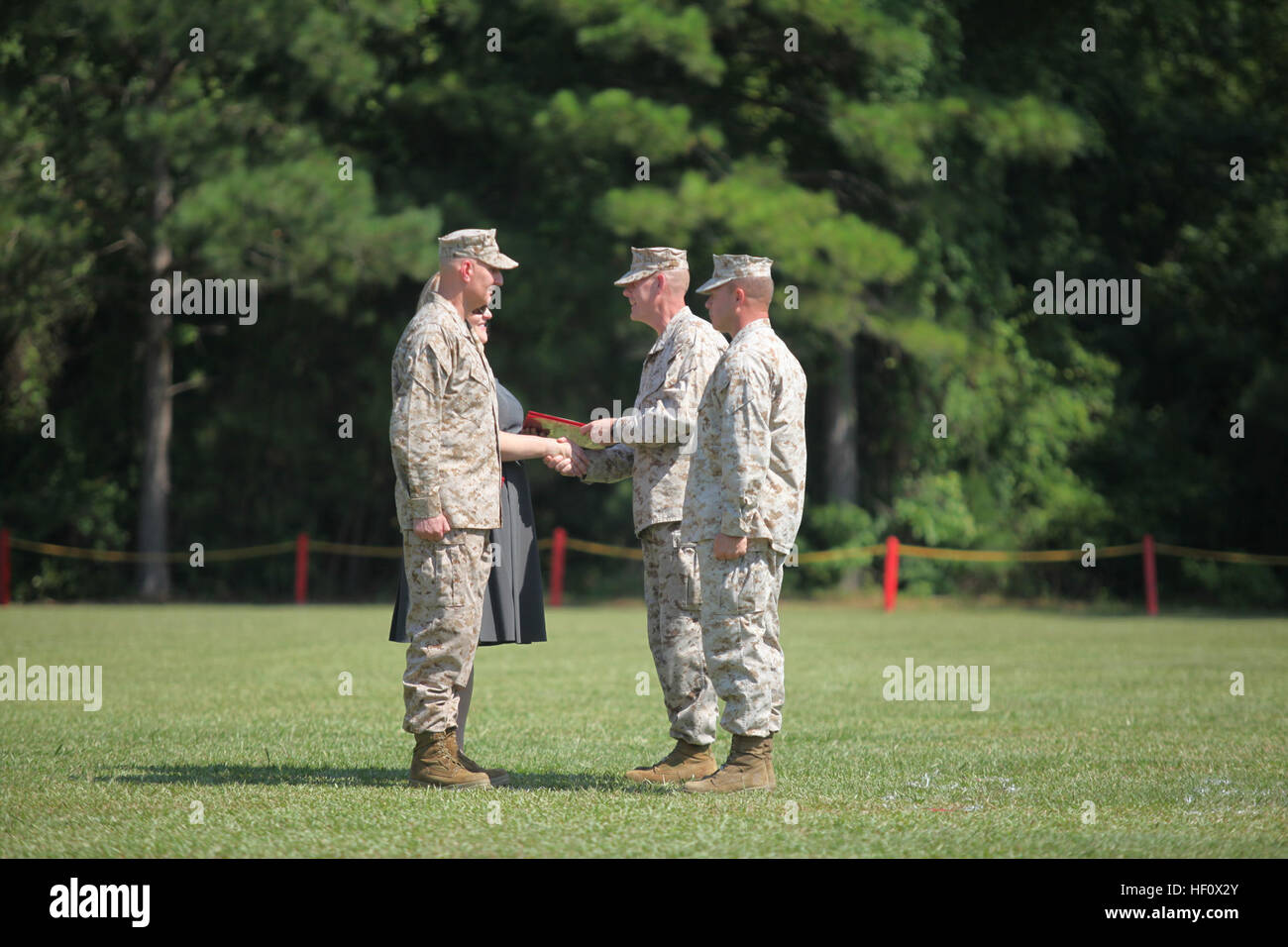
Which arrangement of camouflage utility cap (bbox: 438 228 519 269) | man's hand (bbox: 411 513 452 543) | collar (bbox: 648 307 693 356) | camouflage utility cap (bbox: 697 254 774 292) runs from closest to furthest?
man's hand (bbox: 411 513 452 543) < camouflage utility cap (bbox: 697 254 774 292) < camouflage utility cap (bbox: 438 228 519 269) < collar (bbox: 648 307 693 356)

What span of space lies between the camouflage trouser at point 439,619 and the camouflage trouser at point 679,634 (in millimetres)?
885

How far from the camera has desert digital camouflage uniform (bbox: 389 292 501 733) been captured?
6.80 meters

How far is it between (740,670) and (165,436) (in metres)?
20.0

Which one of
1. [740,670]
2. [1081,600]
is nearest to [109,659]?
[740,670]

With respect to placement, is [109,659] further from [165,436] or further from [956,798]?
[165,436]

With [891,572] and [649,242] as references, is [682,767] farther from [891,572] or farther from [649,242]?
[649,242]

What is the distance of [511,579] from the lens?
7281 mm

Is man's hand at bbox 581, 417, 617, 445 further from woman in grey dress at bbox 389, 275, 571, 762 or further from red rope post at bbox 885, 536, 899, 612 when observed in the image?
red rope post at bbox 885, 536, 899, 612

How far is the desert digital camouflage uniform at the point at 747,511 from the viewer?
A: 6.67 metres

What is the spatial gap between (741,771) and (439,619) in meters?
1.49

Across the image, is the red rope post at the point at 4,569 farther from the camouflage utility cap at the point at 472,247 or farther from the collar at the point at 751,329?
the collar at the point at 751,329

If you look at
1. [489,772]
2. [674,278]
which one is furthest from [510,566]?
[674,278]

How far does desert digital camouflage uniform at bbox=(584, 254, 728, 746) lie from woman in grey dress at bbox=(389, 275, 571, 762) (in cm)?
51

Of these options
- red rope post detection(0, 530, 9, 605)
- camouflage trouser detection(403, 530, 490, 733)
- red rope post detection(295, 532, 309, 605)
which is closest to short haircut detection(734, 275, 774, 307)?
camouflage trouser detection(403, 530, 490, 733)
